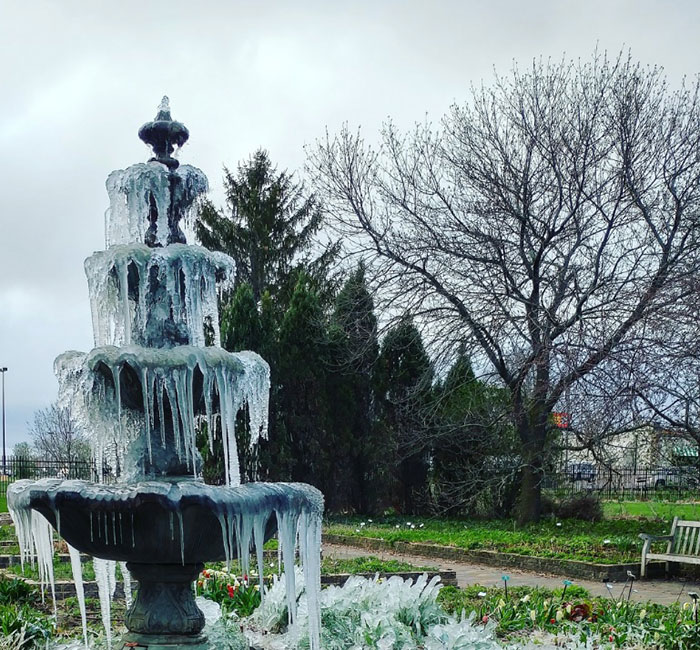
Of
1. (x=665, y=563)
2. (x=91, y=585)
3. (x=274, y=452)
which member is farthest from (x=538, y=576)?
(x=274, y=452)

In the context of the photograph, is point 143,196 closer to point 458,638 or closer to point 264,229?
point 458,638

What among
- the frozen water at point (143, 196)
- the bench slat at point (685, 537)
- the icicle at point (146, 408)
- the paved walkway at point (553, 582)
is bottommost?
the paved walkway at point (553, 582)

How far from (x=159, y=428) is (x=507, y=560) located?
347 inches

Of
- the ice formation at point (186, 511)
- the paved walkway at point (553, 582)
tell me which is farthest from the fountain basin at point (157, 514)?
the paved walkway at point (553, 582)

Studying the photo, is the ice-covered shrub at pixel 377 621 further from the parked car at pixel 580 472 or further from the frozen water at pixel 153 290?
the parked car at pixel 580 472

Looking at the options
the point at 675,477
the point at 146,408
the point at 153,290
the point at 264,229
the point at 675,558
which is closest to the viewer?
the point at 146,408

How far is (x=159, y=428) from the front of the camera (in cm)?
522

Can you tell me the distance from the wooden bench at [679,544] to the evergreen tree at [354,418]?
32.3 ft

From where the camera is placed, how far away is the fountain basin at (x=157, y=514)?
170 inches

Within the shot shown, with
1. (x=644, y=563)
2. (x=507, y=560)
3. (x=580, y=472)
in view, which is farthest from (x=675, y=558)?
(x=580, y=472)

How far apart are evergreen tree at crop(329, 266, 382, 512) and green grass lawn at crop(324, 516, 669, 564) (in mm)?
1208

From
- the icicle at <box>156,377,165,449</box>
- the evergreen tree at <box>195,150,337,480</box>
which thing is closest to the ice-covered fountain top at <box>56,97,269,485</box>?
the icicle at <box>156,377,165,449</box>

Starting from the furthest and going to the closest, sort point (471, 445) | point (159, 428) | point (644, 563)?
point (471, 445)
point (644, 563)
point (159, 428)

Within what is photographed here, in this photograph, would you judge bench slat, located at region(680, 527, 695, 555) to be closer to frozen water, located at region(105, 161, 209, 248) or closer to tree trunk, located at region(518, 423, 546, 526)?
tree trunk, located at region(518, 423, 546, 526)
